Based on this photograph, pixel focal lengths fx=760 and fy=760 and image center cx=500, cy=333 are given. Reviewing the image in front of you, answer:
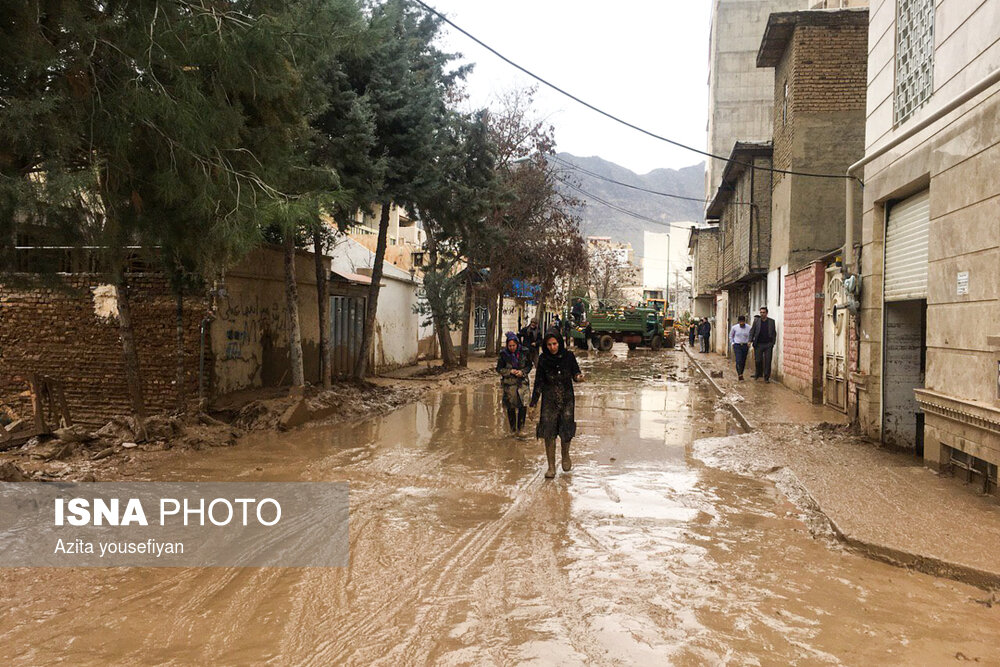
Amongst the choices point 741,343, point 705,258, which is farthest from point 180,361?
point 705,258

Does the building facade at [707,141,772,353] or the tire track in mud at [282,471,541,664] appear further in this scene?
the building facade at [707,141,772,353]

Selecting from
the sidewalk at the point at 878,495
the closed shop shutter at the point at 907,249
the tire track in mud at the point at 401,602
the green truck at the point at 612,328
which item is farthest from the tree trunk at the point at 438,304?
the tire track in mud at the point at 401,602

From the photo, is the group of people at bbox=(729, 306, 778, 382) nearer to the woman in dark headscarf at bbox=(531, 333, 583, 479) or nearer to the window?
the window

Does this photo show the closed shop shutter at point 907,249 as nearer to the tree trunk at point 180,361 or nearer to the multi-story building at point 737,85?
the tree trunk at point 180,361

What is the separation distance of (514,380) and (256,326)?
17.6 ft

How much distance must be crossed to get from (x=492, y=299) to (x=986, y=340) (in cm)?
2218

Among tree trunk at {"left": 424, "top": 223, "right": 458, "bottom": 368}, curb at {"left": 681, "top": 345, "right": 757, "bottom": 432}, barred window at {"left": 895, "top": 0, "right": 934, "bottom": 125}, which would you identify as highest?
barred window at {"left": 895, "top": 0, "right": 934, "bottom": 125}

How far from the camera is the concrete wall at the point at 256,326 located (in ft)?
41.6

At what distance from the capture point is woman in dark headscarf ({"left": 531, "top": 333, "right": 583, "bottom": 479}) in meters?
8.51

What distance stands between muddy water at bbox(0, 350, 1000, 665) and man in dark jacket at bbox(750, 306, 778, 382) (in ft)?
38.1

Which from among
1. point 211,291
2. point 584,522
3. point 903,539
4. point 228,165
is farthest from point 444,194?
point 903,539

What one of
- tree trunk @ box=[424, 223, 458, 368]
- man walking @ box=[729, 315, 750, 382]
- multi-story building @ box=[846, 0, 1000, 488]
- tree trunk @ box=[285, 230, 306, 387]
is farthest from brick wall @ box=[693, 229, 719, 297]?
multi-story building @ box=[846, 0, 1000, 488]

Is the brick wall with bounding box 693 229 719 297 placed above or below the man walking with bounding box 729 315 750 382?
above

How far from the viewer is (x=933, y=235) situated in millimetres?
8047
